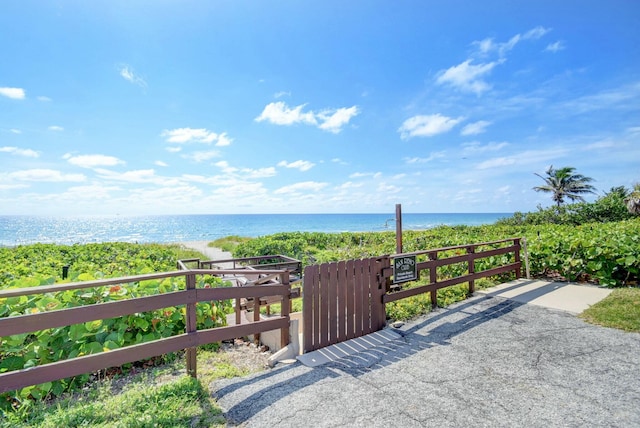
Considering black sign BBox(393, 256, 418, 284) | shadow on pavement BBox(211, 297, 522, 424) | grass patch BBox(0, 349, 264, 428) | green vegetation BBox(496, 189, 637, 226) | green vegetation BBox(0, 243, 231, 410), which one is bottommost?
shadow on pavement BBox(211, 297, 522, 424)

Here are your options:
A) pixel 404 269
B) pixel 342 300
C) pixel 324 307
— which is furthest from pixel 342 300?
pixel 404 269

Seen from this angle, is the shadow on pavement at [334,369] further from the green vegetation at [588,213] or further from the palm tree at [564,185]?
the palm tree at [564,185]

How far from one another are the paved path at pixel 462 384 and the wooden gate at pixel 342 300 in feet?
1.42

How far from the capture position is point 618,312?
16.6 ft

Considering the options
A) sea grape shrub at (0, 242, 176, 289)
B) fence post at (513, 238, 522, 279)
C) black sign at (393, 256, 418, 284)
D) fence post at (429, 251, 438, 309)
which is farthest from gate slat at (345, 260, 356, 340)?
fence post at (513, 238, 522, 279)

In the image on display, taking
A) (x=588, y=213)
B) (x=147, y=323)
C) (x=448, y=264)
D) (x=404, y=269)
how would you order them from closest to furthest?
(x=147, y=323) → (x=404, y=269) → (x=448, y=264) → (x=588, y=213)

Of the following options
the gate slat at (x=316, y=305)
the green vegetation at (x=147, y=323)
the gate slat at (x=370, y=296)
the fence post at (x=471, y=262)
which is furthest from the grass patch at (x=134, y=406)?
the fence post at (x=471, y=262)

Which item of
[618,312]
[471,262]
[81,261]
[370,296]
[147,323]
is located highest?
[471,262]

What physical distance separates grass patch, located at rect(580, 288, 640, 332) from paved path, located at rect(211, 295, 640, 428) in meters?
0.32

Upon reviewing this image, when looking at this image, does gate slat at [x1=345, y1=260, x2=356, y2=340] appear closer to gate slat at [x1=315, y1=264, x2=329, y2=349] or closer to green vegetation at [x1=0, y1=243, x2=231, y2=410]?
gate slat at [x1=315, y1=264, x2=329, y2=349]

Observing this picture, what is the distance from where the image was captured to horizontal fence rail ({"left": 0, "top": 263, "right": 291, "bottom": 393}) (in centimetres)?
242

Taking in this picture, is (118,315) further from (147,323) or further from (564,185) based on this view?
(564,185)

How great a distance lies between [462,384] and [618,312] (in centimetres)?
393

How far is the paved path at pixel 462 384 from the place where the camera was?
2602 mm
